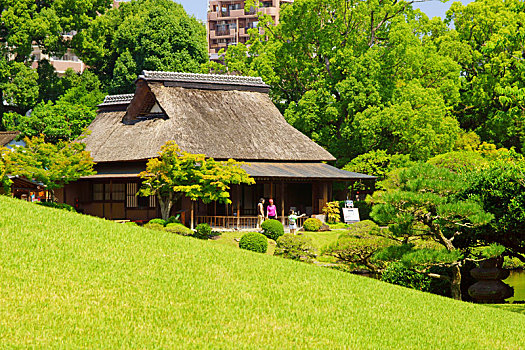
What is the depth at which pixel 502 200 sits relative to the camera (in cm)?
1919

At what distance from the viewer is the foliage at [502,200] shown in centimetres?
1866

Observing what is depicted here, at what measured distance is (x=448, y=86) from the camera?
138 ft

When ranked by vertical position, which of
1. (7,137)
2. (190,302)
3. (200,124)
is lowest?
(190,302)

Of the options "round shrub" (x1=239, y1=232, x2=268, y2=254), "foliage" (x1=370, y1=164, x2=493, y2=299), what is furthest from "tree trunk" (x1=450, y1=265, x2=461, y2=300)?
"round shrub" (x1=239, y1=232, x2=268, y2=254)

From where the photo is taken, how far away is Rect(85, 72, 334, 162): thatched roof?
3600cm

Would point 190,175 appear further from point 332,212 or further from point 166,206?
point 332,212

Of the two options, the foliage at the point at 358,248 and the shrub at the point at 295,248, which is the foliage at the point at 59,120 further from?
the foliage at the point at 358,248

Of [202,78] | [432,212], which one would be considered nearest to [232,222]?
[202,78]

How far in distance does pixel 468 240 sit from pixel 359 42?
24416 mm

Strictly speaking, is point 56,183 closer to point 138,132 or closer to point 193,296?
point 138,132

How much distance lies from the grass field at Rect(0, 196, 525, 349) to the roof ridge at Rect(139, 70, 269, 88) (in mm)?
22668

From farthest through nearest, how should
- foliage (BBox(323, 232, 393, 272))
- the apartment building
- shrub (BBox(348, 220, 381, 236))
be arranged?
the apartment building < shrub (BBox(348, 220, 381, 236)) < foliage (BBox(323, 232, 393, 272))

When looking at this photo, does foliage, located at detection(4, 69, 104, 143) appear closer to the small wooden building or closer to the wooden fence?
the small wooden building

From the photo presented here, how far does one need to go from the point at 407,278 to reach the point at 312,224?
47.2 feet
